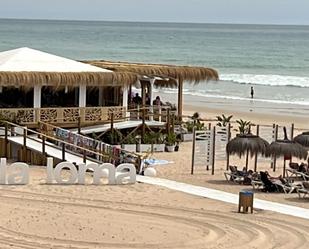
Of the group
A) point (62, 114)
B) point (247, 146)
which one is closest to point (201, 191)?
point (247, 146)

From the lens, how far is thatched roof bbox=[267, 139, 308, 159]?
19.0 metres

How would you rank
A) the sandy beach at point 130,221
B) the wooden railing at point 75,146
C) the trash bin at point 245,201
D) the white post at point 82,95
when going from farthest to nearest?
1. the white post at point 82,95
2. the wooden railing at point 75,146
3. the trash bin at point 245,201
4. the sandy beach at point 130,221

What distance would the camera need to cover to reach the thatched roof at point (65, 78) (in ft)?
77.5

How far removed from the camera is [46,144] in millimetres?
21703

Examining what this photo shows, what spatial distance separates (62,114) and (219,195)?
863 centimetres

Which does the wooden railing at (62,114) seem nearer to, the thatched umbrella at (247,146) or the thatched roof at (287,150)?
the thatched umbrella at (247,146)

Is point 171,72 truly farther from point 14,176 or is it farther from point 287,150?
point 14,176

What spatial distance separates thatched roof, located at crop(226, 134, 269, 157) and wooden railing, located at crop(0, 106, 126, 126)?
655 centimetres

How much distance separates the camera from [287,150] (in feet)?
62.4

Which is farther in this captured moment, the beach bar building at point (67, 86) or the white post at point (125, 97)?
the white post at point (125, 97)

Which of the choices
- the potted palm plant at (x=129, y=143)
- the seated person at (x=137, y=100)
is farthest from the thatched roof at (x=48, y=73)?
the seated person at (x=137, y=100)

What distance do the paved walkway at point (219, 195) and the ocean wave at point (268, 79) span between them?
42.9 m

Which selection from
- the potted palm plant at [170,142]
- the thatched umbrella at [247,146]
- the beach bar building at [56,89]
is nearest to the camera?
the thatched umbrella at [247,146]

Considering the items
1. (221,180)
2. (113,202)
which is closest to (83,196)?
(113,202)
